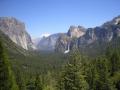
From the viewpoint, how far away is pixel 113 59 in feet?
320

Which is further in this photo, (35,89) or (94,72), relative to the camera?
(94,72)

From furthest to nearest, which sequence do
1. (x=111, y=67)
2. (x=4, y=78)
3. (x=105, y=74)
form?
(x=111, y=67)
(x=105, y=74)
(x=4, y=78)

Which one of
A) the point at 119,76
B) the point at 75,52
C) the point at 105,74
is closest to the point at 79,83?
the point at 75,52

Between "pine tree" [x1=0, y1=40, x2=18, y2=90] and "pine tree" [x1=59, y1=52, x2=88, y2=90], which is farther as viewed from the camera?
"pine tree" [x1=59, y1=52, x2=88, y2=90]

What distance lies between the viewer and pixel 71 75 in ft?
122

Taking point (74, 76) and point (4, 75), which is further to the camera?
point (74, 76)

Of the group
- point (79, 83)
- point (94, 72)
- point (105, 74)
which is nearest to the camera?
point (79, 83)

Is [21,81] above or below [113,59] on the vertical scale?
below

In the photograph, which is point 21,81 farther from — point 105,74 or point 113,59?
point 105,74

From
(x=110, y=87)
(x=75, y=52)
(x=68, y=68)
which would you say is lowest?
(x=110, y=87)

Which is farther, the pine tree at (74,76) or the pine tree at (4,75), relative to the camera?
the pine tree at (74,76)

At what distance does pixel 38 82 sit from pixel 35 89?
1.93 meters

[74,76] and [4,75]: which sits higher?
[4,75]

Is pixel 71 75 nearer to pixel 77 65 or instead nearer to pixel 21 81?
pixel 77 65
